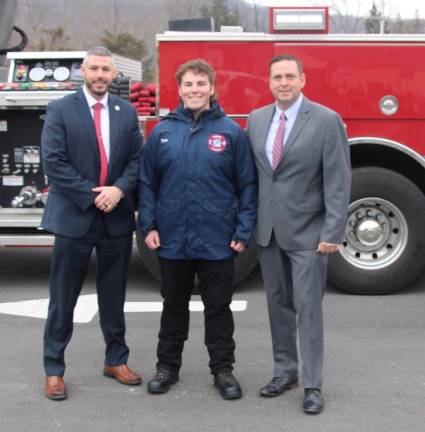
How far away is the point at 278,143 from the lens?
404 cm

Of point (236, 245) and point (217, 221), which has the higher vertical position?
point (217, 221)

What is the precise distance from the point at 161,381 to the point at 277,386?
0.63 metres

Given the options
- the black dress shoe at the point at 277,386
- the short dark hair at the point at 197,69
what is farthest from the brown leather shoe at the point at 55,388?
the short dark hair at the point at 197,69

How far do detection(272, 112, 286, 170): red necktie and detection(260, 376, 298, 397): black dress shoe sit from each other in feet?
3.80

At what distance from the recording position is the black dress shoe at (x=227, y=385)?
4.18 metres

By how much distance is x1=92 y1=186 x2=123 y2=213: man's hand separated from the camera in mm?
4043

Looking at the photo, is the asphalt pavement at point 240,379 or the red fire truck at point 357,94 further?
the red fire truck at point 357,94

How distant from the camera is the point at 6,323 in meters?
5.69

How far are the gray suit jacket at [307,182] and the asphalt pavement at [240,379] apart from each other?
2.88 ft

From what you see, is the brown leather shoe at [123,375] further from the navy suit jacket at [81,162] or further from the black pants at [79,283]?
the navy suit jacket at [81,162]

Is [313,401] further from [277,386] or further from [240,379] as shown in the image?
[240,379]

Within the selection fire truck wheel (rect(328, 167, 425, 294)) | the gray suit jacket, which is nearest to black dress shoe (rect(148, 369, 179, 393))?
the gray suit jacket

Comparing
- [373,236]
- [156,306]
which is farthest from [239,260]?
[373,236]

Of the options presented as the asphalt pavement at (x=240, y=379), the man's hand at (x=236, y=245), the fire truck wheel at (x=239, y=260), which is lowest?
the asphalt pavement at (x=240, y=379)
